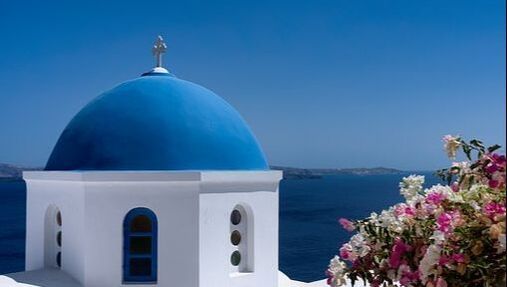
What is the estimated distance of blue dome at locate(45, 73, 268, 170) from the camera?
333 inches

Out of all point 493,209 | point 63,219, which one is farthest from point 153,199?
point 493,209

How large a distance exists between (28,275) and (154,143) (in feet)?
Answer: 9.27

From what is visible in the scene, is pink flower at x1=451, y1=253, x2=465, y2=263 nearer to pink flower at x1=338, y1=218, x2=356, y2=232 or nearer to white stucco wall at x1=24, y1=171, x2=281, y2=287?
pink flower at x1=338, y1=218, x2=356, y2=232

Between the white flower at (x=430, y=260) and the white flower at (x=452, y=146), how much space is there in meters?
0.79

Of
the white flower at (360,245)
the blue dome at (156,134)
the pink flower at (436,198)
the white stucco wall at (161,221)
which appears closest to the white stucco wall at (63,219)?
the white stucco wall at (161,221)

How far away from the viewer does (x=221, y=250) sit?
8.46 meters

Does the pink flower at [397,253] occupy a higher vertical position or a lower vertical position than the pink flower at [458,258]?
lower

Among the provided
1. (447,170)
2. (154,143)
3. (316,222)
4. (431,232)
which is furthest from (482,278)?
(316,222)

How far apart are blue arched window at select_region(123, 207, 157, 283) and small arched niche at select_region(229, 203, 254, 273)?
4.41ft

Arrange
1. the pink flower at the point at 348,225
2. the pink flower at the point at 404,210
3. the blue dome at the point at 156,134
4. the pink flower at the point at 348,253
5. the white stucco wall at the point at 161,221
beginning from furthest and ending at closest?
the blue dome at the point at 156,134, the white stucco wall at the point at 161,221, the pink flower at the point at 348,225, the pink flower at the point at 348,253, the pink flower at the point at 404,210

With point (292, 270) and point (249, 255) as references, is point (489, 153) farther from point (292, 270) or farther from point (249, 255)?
point (292, 270)

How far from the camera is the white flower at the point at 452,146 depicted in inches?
166

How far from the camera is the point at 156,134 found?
8555 mm

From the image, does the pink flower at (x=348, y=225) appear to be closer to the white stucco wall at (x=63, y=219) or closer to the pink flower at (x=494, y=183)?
the pink flower at (x=494, y=183)
